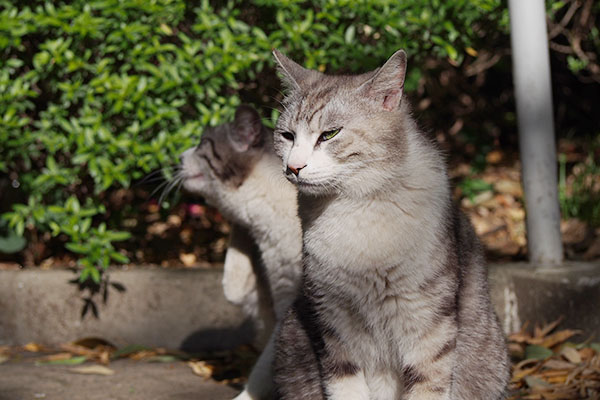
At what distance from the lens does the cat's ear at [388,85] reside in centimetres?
242

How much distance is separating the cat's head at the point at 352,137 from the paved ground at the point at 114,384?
1.46 metres

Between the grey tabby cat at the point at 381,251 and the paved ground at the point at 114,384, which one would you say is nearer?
the grey tabby cat at the point at 381,251

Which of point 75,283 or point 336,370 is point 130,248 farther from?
point 336,370

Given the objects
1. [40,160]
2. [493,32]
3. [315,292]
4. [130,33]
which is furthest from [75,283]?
[493,32]

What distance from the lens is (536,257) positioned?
392 cm

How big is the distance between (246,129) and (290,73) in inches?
35.6

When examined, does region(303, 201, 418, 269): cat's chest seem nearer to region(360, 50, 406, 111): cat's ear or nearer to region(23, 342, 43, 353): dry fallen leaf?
region(360, 50, 406, 111): cat's ear

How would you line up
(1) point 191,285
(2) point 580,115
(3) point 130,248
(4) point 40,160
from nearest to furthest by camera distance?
(1) point 191,285 < (4) point 40,160 < (3) point 130,248 < (2) point 580,115

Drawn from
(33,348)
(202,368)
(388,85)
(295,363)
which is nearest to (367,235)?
(388,85)

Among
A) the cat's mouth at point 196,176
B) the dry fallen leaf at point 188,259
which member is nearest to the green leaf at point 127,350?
the dry fallen leaf at point 188,259

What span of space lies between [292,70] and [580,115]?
4.40 metres

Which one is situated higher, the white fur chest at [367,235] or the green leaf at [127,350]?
the white fur chest at [367,235]

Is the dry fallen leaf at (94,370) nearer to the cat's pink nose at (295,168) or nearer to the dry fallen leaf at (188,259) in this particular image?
the dry fallen leaf at (188,259)

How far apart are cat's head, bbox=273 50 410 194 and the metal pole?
1.58 m
